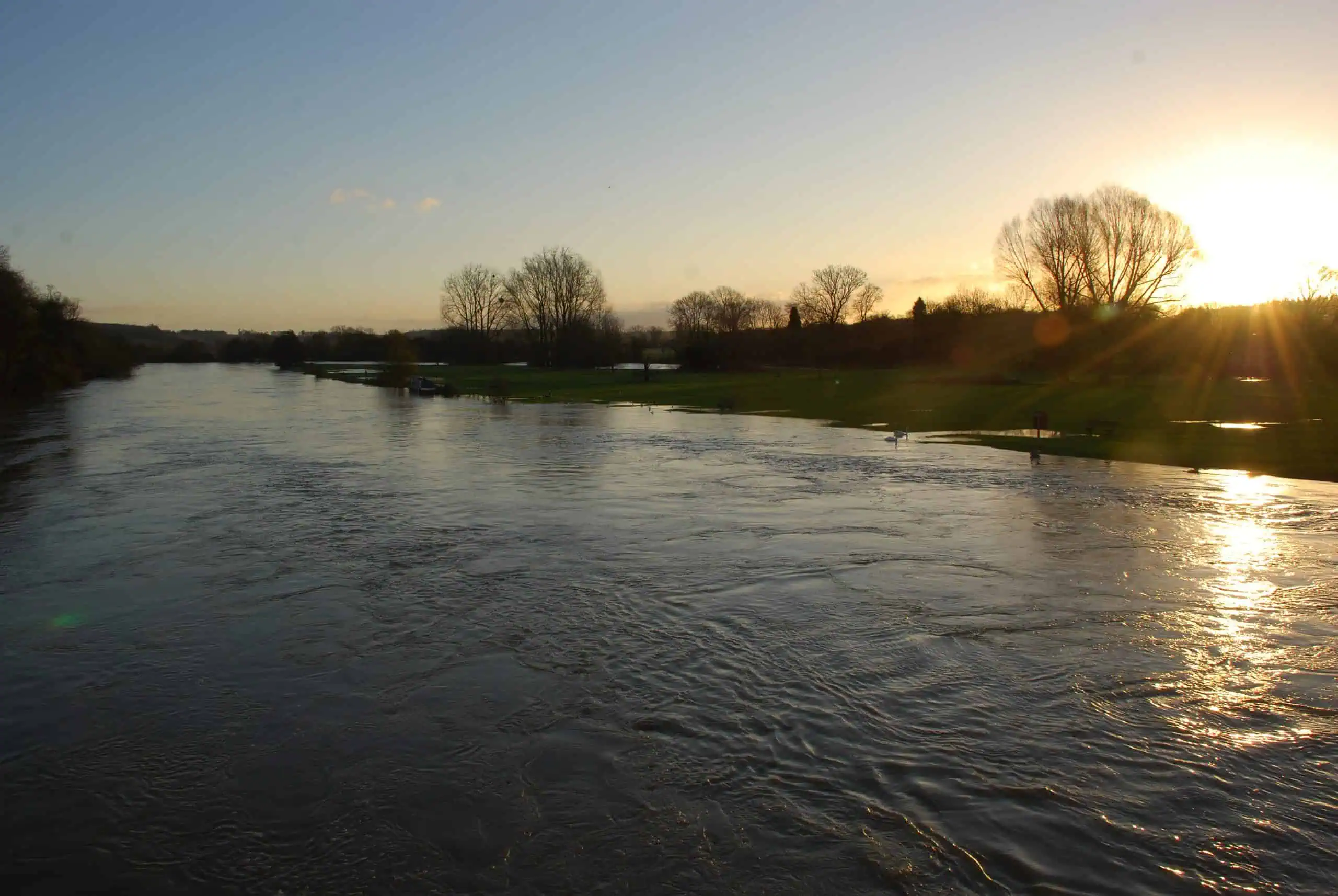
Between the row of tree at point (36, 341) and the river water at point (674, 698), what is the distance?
47.8m

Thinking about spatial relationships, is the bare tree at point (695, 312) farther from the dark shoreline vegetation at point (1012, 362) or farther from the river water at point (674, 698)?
the river water at point (674, 698)

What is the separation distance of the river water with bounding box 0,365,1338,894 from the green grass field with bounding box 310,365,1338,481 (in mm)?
7943

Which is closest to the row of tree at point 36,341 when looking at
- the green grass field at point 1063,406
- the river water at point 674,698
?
the green grass field at point 1063,406

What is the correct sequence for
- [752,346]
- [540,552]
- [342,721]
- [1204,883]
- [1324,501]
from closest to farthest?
[1204,883] → [342,721] → [540,552] → [1324,501] → [752,346]

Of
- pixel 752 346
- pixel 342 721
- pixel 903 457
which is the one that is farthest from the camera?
pixel 752 346

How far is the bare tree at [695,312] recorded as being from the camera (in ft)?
471

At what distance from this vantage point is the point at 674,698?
28.5ft

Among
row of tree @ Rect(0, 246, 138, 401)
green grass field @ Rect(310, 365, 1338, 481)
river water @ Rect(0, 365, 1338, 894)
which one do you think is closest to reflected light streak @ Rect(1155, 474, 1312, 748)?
river water @ Rect(0, 365, 1338, 894)

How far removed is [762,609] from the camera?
11555 millimetres

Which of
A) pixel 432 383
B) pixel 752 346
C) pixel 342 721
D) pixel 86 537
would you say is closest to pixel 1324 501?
pixel 342 721

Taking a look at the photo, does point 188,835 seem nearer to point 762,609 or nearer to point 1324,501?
point 762,609

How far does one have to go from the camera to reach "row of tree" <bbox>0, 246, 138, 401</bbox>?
185ft

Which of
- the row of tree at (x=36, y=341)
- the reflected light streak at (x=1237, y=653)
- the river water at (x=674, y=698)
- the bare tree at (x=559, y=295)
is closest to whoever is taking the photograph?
the river water at (x=674, y=698)

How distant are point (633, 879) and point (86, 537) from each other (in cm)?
1479
